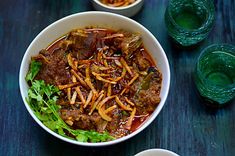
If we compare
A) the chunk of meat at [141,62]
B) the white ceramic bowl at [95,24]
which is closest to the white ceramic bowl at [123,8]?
the white ceramic bowl at [95,24]

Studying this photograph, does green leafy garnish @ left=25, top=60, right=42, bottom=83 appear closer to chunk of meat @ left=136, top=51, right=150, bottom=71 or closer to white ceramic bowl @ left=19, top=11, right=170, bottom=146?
white ceramic bowl @ left=19, top=11, right=170, bottom=146

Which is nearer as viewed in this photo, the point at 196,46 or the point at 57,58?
the point at 57,58

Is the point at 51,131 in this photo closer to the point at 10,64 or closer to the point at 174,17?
the point at 10,64

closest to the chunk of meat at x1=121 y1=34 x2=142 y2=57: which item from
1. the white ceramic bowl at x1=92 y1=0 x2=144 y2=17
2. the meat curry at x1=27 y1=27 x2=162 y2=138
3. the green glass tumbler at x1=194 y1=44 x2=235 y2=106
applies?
the meat curry at x1=27 y1=27 x2=162 y2=138

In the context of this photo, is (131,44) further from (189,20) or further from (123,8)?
(189,20)

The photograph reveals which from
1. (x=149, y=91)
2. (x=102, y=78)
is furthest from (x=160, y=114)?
(x=102, y=78)

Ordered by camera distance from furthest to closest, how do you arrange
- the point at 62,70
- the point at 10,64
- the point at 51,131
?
the point at 10,64
the point at 62,70
the point at 51,131

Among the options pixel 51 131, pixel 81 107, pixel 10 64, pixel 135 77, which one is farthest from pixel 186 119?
pixel 10 64
